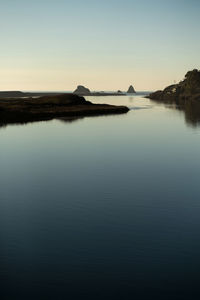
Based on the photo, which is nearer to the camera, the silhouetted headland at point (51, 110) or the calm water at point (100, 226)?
the calm water at point (100, 226)

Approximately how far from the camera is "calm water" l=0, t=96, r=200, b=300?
13.4 m

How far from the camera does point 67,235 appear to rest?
17.9 meters

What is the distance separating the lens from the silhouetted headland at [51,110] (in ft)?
299

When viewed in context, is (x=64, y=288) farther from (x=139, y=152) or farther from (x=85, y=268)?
(x=139, y=152)

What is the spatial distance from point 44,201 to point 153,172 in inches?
491

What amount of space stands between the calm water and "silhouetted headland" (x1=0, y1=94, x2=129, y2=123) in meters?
51.8

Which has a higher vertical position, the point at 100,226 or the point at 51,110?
the point at 51,110

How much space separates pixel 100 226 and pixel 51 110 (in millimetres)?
88768

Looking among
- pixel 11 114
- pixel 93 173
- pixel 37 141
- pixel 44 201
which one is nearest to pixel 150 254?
pixel 44 201

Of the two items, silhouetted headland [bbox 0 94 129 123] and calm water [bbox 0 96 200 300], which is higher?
silhouetted headland [bbox 0 94 129 123]

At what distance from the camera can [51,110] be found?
344 ft

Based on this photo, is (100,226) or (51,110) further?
(51,110)

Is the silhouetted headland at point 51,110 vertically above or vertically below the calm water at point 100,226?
above

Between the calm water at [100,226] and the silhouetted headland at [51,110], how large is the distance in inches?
2040
